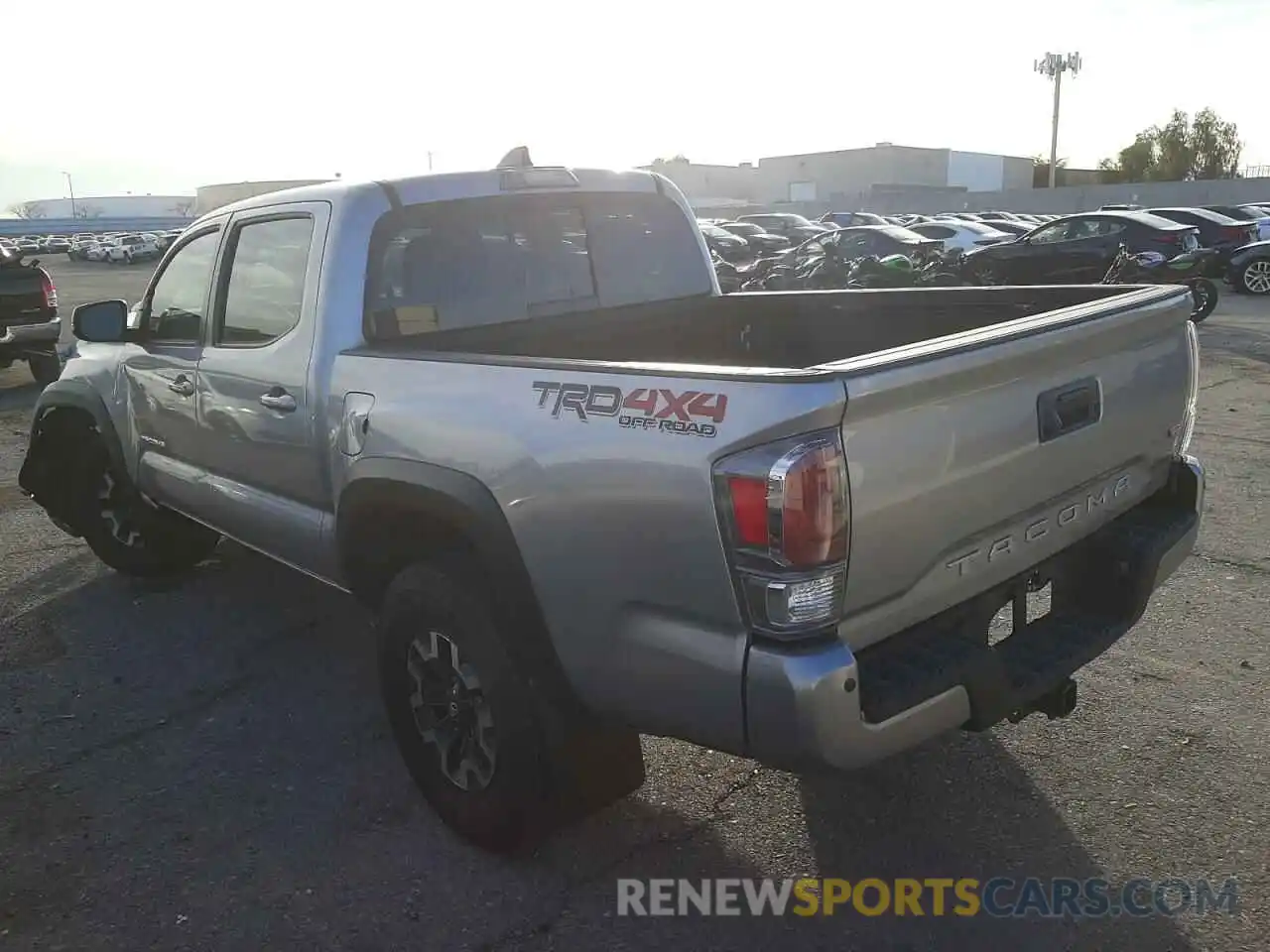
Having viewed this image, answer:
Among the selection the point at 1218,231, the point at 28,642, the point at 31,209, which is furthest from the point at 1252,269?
the point at 31,209

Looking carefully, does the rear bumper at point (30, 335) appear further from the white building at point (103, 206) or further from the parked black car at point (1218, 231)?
the white building at point (103, 206)

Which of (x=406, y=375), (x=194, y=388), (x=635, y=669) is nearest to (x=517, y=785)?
(x=635, y=669)

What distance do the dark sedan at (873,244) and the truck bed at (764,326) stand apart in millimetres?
17054

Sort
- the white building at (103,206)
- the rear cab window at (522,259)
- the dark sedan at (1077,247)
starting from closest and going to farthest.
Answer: the rear cab window at (522,259)
the dark sedan at (1077,247)
the white building at (103,206)

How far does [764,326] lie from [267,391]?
2046mm

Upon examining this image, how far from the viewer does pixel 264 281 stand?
4035 millimetres

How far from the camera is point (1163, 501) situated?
3.42m

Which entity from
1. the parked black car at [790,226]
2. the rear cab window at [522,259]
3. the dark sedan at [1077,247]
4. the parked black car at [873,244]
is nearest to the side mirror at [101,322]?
the rear cab window at [522,259]

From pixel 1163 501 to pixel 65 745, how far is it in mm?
4118

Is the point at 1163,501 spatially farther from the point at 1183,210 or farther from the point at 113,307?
the point at 1183,210

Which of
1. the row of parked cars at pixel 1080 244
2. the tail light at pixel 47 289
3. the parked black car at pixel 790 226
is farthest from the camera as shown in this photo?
the parked black car at pixel 790 226

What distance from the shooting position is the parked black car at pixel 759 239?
32.0m

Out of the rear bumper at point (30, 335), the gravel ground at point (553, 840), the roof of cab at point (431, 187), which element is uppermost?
the roof of cab at point (431, 187)

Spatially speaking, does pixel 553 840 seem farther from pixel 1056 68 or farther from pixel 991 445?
pixel 1056 68
